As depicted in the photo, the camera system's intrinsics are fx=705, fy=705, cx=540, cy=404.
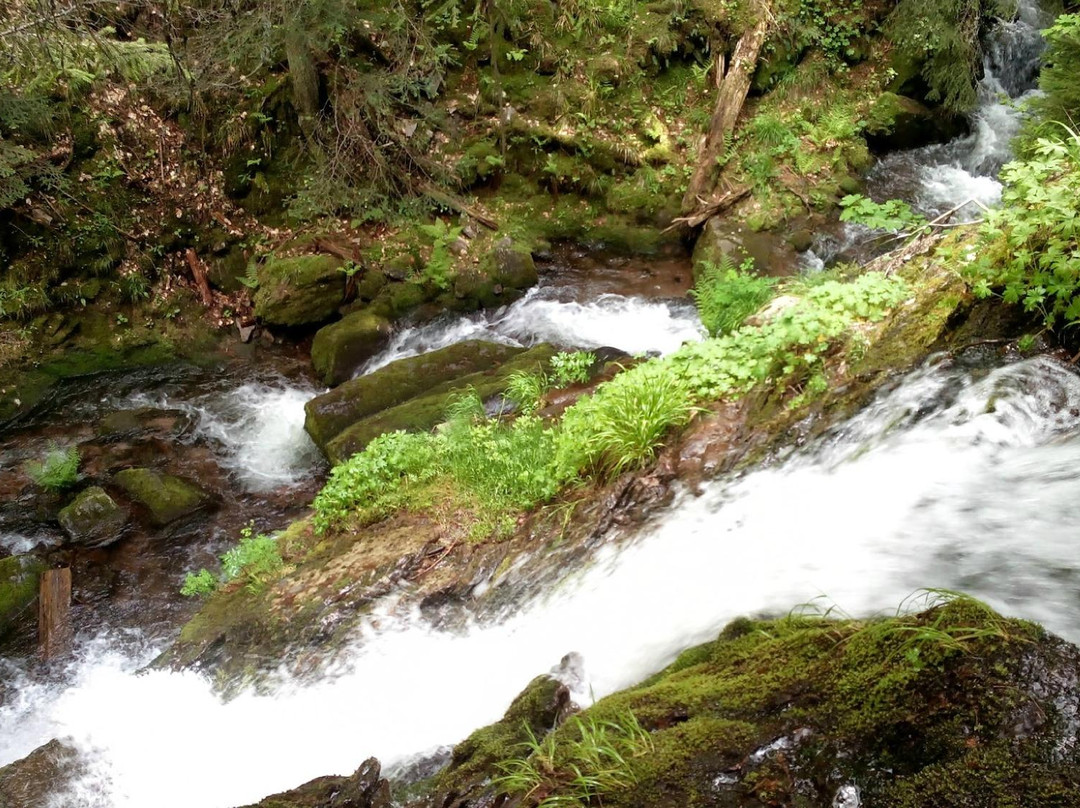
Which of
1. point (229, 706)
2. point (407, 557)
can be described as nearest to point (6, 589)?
point (229, 706)

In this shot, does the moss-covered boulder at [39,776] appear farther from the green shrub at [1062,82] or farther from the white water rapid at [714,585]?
the green shrub at [1062,82]

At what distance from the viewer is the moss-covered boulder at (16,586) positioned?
6.30 metres

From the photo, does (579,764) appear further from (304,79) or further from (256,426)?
(304,79)

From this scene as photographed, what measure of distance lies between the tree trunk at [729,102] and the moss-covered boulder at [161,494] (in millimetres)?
7836

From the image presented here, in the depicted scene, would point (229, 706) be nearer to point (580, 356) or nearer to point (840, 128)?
point (580, 356)

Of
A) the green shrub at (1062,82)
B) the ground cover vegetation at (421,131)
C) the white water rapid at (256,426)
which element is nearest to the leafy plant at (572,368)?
the white water rapid at (256,426)

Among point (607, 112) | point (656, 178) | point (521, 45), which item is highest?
point (521, 45)

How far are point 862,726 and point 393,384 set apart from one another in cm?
669

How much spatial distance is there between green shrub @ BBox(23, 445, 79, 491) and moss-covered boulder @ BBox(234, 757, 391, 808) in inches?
239

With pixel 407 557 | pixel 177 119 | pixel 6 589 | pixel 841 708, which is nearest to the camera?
pixel 841 708

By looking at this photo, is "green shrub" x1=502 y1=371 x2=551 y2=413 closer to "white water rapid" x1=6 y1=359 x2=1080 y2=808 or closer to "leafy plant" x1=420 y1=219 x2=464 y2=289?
"white water rapid" x1=6 y1=359 x2=1080 y2=808

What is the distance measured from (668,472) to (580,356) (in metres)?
2.84

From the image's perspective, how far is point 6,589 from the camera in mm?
6418

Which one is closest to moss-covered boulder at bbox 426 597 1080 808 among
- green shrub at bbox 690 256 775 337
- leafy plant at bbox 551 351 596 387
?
green shrub at bbox 690 256 775 337
